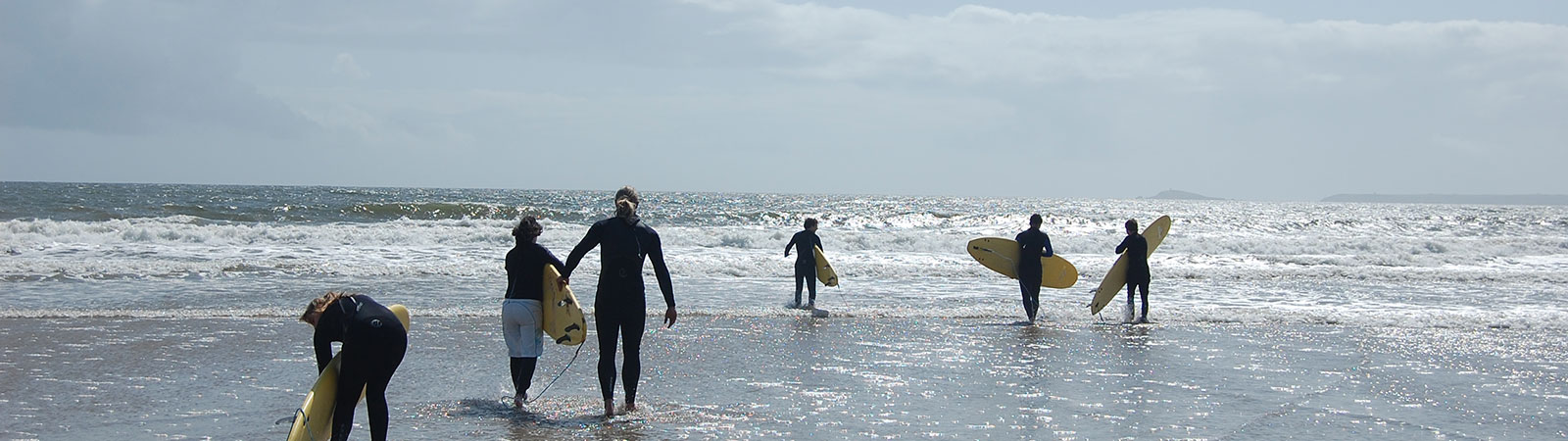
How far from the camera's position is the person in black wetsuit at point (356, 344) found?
4.79m

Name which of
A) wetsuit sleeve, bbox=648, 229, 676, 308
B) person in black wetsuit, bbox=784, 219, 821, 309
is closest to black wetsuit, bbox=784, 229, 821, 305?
person in black wetsuit, bbox=784, 219, 821, 309

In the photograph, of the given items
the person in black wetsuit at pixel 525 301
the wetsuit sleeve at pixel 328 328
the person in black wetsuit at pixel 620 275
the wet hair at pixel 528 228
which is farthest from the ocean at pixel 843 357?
the wetsuit sleeve at pixel 328 328

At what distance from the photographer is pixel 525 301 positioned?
6.69 metres

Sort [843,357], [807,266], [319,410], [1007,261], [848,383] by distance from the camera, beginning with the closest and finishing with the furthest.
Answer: [319,410]
[848,383]
[843,357]
[807,266]
[1007,261]

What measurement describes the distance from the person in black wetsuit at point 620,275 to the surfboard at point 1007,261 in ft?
26.4

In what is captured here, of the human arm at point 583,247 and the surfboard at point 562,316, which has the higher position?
the human arm at point 583,247

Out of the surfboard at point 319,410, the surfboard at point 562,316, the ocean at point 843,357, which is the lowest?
the ocean at point 843,357

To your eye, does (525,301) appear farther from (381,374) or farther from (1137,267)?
(1137,267)

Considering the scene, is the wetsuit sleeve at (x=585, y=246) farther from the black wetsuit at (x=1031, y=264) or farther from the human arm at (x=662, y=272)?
Result: the black wetsuit at (x=1031, y=264)

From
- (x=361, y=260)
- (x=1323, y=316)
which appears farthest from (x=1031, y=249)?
(x=361, y=260)

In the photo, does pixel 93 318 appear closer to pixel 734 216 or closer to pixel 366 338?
pixel 366 338

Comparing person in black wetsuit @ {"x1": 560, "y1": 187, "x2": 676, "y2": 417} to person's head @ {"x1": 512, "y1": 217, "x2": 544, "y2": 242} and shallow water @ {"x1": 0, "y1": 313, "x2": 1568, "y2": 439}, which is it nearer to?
person's head @ {"x1": 512, "y1": 217, "x2": 544, "y2": 242}

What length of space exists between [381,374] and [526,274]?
5.80 ft

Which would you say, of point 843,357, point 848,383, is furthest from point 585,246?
point 843,357
